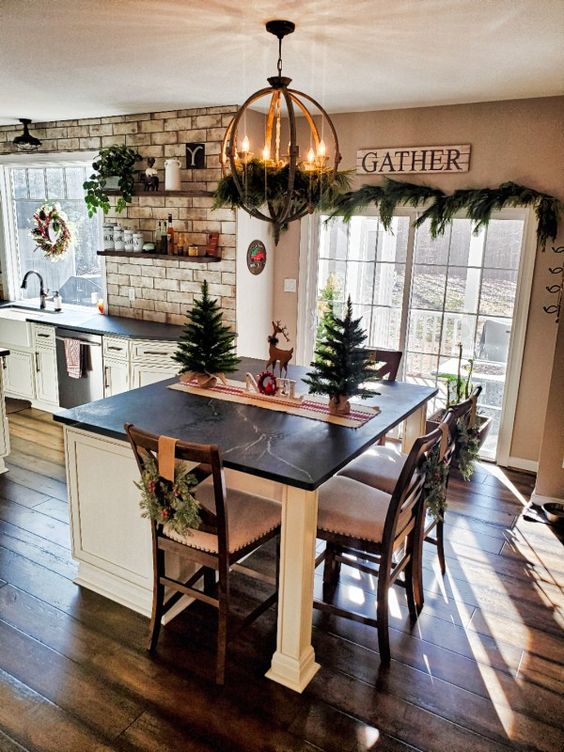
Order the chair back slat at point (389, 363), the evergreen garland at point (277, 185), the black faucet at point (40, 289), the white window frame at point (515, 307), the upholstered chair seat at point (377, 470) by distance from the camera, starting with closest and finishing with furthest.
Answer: the evergreen garland at point (277, 185) < the upholstered chair seat at point (377, 470) < the chair back slat at point (389, 363) < the white window frame at point (515, 307) < the black faucet at point (40, 289)

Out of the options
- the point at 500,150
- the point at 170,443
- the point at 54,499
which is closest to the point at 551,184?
the point at 500,150

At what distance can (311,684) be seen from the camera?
7.81ft

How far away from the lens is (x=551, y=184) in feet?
13.4

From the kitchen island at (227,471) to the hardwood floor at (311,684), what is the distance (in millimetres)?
148

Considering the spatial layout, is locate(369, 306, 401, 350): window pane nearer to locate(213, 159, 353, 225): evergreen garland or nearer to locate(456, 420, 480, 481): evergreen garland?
locate(456, 420, 480, 481): evergreen garland

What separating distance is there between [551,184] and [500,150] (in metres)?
0.42

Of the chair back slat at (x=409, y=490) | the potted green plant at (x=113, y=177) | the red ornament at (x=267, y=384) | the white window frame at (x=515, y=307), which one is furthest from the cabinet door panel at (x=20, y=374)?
the chair back slat at (x=409, y=490)

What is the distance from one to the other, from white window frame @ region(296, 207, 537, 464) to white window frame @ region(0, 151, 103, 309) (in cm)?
195

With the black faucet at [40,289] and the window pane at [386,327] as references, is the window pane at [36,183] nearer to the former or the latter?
the black faucet at [40,289]

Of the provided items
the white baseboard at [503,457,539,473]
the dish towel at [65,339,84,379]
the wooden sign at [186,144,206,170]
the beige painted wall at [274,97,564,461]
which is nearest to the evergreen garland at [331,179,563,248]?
the beige painted wall at [274,97,564,461]

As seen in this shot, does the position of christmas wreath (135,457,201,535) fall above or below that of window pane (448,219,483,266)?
below

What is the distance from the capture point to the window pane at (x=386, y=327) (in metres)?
4.90

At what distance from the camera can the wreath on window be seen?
6000 mm

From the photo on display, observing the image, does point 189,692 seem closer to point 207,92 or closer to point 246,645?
point 246,645
